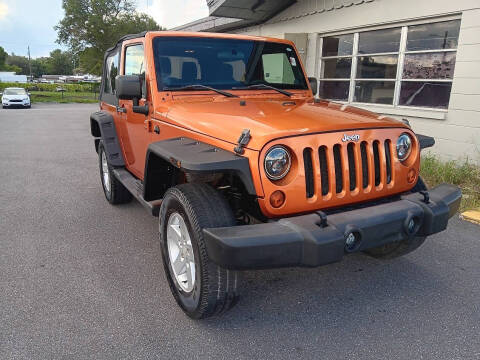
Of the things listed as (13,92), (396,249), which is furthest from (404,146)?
(13,92)

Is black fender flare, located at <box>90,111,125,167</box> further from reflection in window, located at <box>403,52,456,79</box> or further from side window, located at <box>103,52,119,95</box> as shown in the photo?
reflection in window, located at <box>403,52,456,79</box>

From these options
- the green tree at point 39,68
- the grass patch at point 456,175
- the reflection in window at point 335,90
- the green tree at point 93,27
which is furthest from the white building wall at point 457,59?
the green tree at point 39,68

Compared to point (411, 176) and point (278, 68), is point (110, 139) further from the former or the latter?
point (411, 176)

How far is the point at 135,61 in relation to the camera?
3939mm

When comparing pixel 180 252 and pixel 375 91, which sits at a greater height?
pixel 375 91

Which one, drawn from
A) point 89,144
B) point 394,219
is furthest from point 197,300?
point 89,144

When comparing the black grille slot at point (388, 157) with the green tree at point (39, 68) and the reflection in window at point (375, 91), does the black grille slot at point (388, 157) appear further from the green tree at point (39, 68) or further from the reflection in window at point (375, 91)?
the green tree at point (39, 68)

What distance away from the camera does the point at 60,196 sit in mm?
5543

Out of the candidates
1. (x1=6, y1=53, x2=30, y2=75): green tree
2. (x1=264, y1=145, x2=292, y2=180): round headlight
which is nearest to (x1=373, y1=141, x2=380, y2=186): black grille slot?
(x1=264, y1=145, x2=292, y2=180): round headlight

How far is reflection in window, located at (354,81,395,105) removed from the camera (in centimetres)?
763

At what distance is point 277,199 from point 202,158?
1.66 ft

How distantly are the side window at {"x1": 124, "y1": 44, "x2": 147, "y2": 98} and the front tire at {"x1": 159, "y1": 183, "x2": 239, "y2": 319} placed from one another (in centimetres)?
138

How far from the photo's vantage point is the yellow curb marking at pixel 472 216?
4.55 meters

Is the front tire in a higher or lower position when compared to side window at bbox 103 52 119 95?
lower
